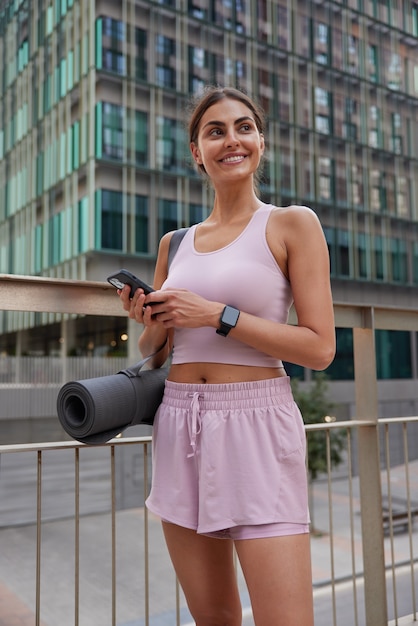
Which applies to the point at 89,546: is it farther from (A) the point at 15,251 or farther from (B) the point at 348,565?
(A) the point at 15,251

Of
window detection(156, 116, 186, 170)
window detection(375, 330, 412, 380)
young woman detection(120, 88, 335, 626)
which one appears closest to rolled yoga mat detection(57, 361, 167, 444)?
young woman detection(120, 88, 335, 626)

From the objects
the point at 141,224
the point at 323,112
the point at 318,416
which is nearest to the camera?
the point at 318,416

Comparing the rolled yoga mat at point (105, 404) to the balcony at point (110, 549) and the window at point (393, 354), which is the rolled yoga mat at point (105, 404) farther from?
the window at point (393, 354)

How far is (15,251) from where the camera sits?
2298 centimetres

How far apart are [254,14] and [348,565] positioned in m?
19.8

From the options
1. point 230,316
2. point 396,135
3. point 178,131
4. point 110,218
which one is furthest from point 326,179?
point 230,316

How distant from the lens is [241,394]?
4.29 feet

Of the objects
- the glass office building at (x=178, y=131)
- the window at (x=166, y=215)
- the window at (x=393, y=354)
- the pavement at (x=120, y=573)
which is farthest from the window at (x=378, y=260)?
the window at (x=166, y=215)

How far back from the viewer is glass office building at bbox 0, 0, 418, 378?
64.9 feet

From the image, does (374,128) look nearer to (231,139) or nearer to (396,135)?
(396,135)

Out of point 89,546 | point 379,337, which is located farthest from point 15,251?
point 379,337

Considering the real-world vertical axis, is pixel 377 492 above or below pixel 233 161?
below

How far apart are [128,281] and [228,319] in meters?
0.25

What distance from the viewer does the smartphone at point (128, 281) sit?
4.32 feet
